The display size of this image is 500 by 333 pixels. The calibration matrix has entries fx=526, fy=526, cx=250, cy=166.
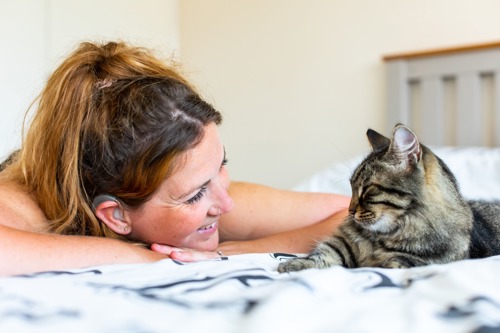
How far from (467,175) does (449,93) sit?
686 mm

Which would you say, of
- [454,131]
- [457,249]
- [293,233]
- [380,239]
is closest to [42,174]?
[293,233]

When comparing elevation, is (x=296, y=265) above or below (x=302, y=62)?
below

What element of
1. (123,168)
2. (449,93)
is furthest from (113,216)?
(449,93)

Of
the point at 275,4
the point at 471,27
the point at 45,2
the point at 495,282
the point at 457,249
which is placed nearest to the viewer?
the point at 495,282

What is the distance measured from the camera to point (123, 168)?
39.1 inches

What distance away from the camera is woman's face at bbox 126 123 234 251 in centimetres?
99

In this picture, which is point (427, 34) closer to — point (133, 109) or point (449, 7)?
point (449, 7)

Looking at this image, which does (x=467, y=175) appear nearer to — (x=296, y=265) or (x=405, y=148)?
(x=405, y=148)

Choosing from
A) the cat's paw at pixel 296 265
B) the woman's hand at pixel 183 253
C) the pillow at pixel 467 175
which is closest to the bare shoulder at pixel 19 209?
the woman's hand at pixel 183 253

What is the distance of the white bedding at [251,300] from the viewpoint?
51cm

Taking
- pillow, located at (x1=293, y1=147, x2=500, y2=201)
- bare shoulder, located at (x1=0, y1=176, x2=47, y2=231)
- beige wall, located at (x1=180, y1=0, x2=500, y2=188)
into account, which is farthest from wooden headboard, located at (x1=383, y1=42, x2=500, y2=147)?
bare shoulder, located at (x1=0, y1=176, x2=47, y2=231)

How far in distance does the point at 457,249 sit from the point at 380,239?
13 centimetres

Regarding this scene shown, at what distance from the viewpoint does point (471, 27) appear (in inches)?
88.6

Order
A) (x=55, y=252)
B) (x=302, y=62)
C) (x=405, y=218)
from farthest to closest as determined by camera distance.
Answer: (x=302, y=62) → (x=405, y=218) → (x=55, y=252)
